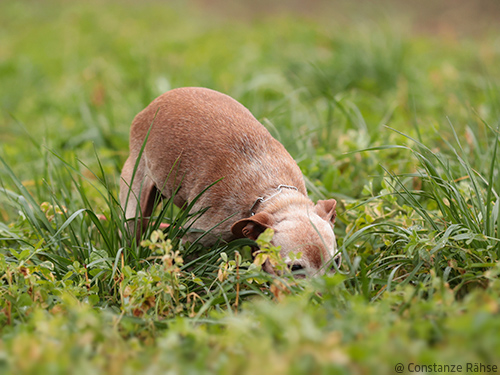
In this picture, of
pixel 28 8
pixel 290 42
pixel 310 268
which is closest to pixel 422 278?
pixel 310 268

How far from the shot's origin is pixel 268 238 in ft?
8.33

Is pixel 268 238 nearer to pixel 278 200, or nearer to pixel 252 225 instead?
pixel 252 225

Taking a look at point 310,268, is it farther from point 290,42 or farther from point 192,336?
point 290,42

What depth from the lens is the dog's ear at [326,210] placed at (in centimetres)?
309

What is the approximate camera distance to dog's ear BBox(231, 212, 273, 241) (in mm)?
2877

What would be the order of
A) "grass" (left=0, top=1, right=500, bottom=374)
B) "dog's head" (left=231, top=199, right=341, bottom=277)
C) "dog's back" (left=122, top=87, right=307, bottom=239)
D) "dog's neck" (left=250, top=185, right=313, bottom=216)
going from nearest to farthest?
"grass" (left=0, top=1, right=500, bottom=374) < "dog's head" (left=231, top=199, right=341, bottom=277) < "dog's neck" (left=250, top=185, right=313, bottom=216) < "dog's back" (left=122, top=87, right=307, bottom=239)

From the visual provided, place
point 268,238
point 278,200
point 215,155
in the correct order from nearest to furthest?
1. point 268,238
2. point 278,200
3. point 215,155

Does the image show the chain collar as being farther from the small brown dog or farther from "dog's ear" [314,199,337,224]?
"dog's ear" [314,199,337,224]

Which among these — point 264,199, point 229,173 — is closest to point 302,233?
point 264,199

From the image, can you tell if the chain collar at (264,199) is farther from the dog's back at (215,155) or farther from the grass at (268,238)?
the grass at (268,238)

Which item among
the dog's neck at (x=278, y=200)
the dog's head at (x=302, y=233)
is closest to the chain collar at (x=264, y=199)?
the dog's neck at (x=278, y=200)

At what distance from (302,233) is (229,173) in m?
0.64

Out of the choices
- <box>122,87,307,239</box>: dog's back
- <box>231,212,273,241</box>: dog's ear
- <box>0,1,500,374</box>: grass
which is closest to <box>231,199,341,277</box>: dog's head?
<box>231,212,273,241</box>: dog's ear

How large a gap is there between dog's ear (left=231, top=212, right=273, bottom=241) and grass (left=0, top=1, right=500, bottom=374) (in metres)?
0.10
